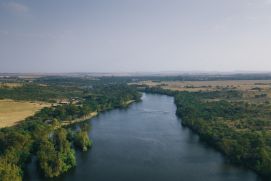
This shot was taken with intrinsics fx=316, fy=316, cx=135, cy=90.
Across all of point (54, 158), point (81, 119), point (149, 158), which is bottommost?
point (149, 158)

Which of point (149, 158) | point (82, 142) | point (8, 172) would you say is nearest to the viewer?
point (8, 172)

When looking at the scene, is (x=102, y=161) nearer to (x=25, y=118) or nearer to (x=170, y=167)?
(x=170, y=167)

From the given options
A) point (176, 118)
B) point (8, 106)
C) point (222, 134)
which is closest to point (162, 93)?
point (176, 118)

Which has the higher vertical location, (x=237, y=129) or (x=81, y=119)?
(x=237, y=129)

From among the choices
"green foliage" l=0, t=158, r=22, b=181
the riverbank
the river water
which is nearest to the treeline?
the river water

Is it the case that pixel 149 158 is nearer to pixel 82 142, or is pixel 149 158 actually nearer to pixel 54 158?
pixel 82 142

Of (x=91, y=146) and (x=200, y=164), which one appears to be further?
(x=91, y=146)

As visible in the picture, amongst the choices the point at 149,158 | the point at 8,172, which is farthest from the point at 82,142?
the point at 8,172

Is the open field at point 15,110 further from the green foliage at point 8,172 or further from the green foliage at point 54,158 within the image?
the green foliage at point 8,172
